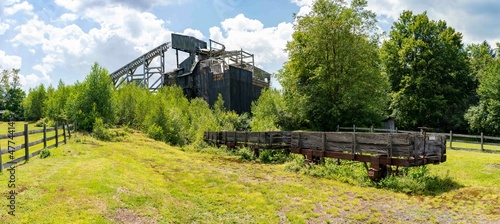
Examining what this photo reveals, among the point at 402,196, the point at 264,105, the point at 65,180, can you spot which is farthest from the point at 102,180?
the point at 264,105

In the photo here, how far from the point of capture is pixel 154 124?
32531 millimetres

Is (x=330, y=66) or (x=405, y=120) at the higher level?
(x=330, y=66)

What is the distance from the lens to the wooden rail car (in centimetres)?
1206

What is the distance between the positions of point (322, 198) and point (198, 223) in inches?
177

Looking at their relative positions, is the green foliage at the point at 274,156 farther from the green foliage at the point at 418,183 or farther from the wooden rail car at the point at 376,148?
the green foliage at the point at 418,183

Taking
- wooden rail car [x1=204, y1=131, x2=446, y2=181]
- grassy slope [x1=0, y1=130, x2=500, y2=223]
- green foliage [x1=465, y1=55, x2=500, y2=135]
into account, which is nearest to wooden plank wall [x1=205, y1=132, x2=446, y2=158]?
wooden rail car [x1=204, y1=131, x2=446, y2=181]

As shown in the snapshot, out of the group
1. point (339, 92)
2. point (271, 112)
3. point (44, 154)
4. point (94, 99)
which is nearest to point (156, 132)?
point (94, 99)

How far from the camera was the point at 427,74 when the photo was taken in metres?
42.1

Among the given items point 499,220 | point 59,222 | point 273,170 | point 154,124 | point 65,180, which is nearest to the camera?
point 59,222

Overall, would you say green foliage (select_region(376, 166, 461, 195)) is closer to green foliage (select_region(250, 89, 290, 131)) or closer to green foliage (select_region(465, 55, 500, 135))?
green foliage (select_region(250, 89, 290, 131))

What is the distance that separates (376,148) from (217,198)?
22.0 ft

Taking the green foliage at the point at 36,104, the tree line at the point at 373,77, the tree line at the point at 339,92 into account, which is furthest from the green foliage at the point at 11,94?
the tree line at the point at 373,77

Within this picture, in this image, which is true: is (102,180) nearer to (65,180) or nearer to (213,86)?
(65,180)

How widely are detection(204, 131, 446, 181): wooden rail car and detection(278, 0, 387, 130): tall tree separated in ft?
49.0
